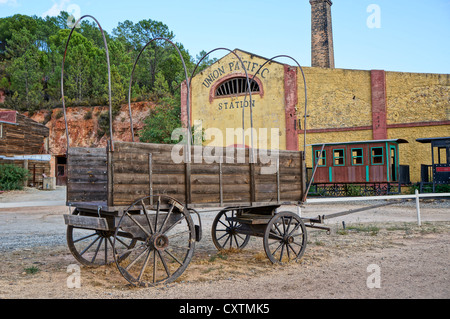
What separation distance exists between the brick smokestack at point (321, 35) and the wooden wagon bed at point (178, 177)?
21.5 metres

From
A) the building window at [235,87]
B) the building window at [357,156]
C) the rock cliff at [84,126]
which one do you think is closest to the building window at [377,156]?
the building window at [357,156]

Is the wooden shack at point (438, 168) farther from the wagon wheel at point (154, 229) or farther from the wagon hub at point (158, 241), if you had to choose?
the wagon hub at point (158, 241)

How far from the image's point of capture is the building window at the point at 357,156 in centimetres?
1945

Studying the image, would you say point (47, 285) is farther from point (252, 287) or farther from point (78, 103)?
point (78, 103)

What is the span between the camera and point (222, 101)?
24750 millimetres

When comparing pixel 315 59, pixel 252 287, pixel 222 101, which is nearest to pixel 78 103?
pixel 222 101

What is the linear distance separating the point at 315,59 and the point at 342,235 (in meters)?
20.3

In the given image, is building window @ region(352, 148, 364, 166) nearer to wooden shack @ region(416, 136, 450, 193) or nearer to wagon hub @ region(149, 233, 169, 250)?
wooden shack @ region(416, 136, 450, 193)

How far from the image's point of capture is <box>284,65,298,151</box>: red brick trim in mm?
22984

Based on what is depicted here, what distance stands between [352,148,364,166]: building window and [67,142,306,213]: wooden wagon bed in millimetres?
13690

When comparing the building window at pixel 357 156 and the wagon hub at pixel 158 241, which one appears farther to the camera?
the building window at pixel 357 156

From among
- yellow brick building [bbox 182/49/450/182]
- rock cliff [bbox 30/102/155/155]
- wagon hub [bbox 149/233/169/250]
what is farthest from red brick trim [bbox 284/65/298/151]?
wagon hub [bbox 149/233/169/250]

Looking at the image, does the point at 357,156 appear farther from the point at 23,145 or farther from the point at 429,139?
the point at 23,145

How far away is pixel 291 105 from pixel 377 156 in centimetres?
609
